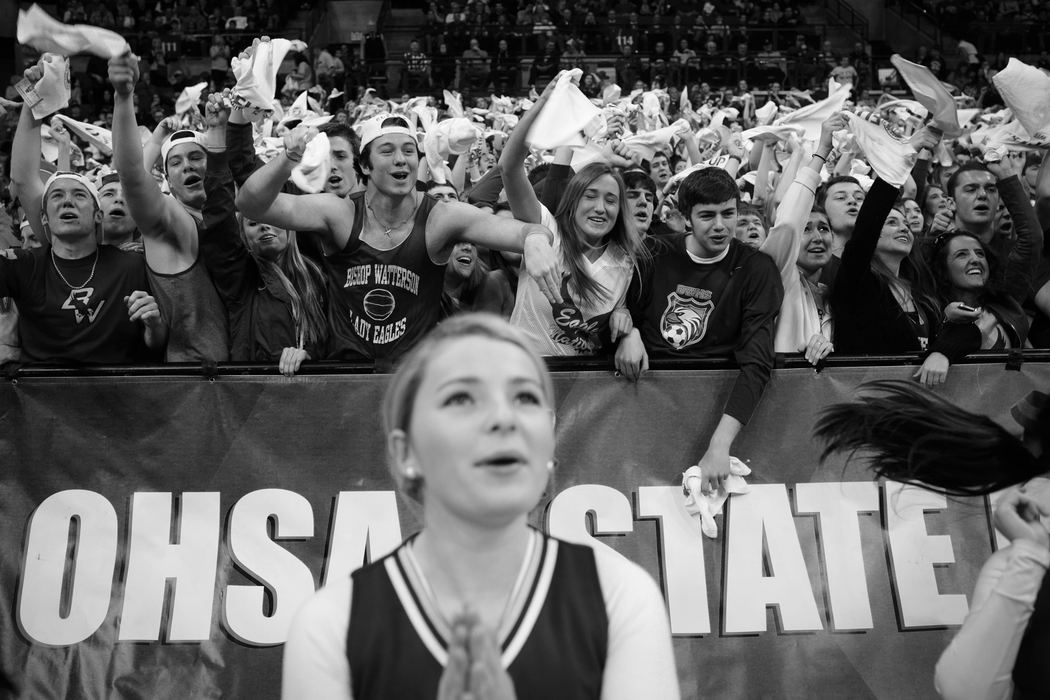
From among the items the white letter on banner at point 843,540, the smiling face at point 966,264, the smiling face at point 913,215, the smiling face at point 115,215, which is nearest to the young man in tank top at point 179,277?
the smiling face at point 115,215

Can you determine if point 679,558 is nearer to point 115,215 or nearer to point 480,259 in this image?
point 480,259

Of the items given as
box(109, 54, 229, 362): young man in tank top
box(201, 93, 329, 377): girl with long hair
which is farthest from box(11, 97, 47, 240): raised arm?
box(201, 93, 329, 377): girl with long hair

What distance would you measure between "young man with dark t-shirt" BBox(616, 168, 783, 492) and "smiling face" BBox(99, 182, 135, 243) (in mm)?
2514

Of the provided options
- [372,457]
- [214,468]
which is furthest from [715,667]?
[214,468]

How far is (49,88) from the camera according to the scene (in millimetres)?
4914

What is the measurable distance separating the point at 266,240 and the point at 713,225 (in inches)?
70.6

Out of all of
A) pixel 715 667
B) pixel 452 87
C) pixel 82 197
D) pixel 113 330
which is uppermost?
pixel 82 197

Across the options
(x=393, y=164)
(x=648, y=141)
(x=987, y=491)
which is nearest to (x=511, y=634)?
(x=987, y=491)

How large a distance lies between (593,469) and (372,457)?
80 cm

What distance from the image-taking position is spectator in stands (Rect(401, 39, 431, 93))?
71.1 feet

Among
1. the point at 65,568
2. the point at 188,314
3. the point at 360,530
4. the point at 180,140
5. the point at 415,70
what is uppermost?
the point at 180,140

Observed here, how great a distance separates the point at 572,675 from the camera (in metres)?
2.01

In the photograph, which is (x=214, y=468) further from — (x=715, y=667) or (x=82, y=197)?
(x=715, y=667)

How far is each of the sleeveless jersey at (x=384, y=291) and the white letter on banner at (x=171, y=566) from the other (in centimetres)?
78
